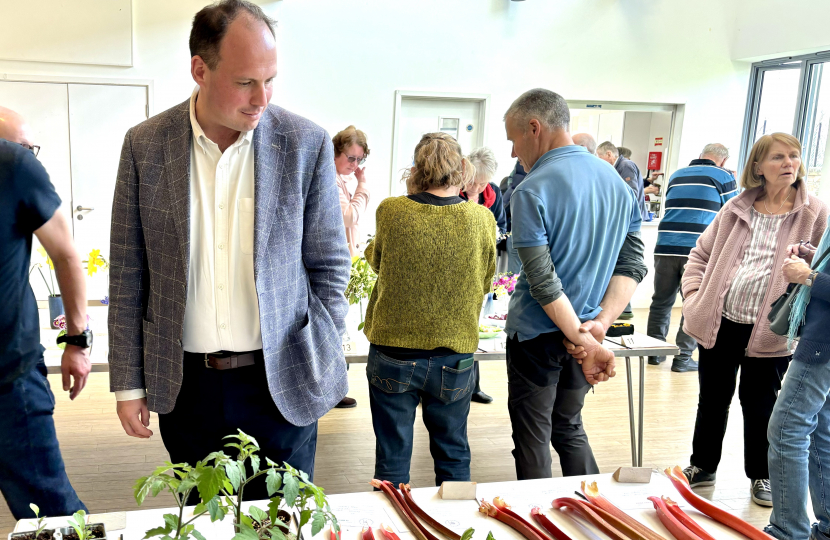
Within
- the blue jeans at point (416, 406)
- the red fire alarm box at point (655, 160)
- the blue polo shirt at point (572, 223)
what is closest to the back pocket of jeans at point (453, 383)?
the blue jeans at point (416, 406)

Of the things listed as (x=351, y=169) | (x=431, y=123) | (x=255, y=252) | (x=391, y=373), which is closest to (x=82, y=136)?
(x=431, y=123)

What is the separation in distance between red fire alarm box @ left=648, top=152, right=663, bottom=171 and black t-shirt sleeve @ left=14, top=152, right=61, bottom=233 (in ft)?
23.7

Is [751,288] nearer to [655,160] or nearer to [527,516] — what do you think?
[527,516]

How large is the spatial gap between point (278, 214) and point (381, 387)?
1086mm

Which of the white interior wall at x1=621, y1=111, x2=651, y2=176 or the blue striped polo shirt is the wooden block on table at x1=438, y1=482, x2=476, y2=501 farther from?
the white interior wall at x1=621, y1=111, x2=651, y2=176

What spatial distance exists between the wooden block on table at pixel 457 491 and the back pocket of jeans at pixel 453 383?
3.15 feet

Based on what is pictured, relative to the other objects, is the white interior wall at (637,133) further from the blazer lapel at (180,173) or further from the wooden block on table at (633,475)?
the blazer lapel at (180,173)

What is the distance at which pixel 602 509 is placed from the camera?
1.38 metres

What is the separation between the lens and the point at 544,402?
2312mm

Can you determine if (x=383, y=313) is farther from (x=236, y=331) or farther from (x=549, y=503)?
(x=549, y=503)

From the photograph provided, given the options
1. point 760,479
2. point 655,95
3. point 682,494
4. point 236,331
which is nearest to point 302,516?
point 236,331

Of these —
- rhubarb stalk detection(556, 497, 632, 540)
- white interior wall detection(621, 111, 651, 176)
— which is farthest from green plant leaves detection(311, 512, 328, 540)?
white interior wall detection(621, 111, 651, 176)

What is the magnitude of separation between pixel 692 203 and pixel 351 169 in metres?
2.74

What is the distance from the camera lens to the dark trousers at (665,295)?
526 cm
